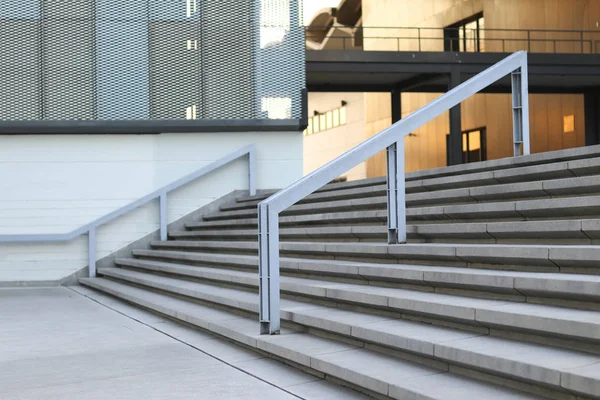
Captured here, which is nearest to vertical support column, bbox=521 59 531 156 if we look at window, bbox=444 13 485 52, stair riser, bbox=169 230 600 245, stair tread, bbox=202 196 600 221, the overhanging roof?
stair tread, bbox=202 196 600 221

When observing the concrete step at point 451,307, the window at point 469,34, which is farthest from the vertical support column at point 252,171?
the window at point 469,34

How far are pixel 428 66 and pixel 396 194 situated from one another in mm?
14888

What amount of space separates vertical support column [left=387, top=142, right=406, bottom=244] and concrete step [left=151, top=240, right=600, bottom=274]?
0.16 metres

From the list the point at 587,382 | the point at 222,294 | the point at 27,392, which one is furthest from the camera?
the point at 222,294

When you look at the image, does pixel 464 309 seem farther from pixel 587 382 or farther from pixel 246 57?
pixel 246 57

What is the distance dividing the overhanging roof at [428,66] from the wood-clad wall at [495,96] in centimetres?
194

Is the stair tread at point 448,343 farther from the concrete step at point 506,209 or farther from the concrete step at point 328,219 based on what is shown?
the concrete step at point 328,219

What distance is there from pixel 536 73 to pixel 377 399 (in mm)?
18438

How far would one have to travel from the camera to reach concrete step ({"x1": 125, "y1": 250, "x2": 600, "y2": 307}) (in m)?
4.16

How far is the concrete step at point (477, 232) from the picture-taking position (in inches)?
193

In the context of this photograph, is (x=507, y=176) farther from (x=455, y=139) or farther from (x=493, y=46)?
(x=493, y=46)

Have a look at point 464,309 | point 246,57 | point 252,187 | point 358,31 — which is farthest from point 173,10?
point 358,31

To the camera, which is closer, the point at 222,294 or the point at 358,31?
the point at 222,294

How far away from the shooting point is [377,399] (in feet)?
13.8
